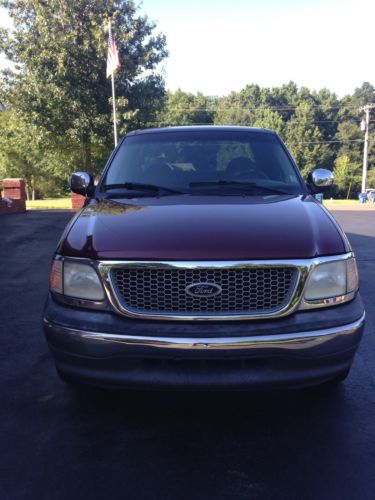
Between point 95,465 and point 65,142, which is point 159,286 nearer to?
point 95,465

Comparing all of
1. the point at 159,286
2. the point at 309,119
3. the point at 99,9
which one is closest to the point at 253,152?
the point at 159,286

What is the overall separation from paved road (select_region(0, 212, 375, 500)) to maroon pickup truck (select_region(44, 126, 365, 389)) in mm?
385

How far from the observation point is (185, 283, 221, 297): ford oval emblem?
252 centimetres

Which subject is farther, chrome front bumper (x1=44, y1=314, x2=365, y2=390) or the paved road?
chrome front bumper (x1=44, y1=314, x2=365, y2=390)

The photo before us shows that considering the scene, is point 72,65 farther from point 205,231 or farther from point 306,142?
point 306,142

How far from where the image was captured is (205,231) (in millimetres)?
2719

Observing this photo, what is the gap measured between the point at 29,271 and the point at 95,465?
531 centimetres

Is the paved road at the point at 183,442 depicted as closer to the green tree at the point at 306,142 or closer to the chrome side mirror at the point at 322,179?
the chrome side mirror at the point at 322,179

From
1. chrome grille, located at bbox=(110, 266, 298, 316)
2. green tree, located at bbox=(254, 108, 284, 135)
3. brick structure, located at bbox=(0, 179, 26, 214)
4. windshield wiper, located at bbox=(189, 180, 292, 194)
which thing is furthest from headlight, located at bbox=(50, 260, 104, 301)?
green tree, located at bbox=(254, 108, 284, 135)

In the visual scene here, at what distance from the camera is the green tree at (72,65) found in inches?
868

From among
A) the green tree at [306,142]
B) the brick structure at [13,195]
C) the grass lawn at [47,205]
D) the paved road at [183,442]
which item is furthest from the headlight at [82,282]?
the green tree at [306,142]

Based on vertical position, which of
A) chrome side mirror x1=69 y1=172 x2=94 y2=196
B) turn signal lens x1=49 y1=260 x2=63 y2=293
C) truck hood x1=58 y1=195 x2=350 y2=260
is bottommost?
turn signal lens x1=49 y1=260 x2=63 y2=293

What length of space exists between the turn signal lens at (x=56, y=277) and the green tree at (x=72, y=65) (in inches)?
810

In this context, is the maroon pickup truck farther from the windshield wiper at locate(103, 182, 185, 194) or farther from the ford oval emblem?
the windshield wiper at locate(103, 182, 185, 194)
